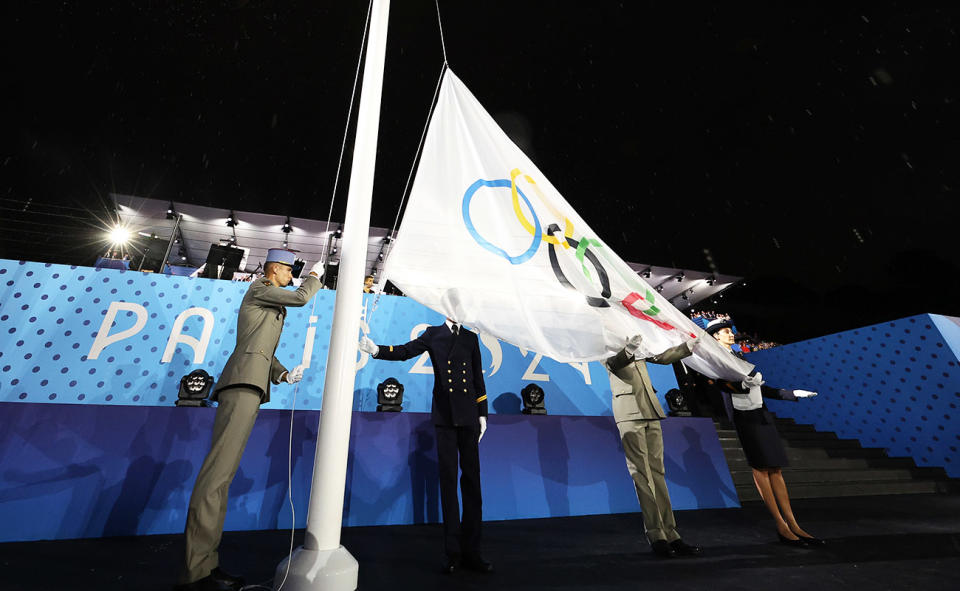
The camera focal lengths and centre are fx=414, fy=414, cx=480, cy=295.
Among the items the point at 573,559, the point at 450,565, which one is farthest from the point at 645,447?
the point at 450,565

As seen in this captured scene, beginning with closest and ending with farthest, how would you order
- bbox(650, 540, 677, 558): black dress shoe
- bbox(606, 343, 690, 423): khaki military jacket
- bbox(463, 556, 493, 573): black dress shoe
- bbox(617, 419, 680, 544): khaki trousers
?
bbox(463, 556, 493, 573): black dress shoe < bbox(650, 540, 677, 558): black dress shoe < bbox(617, 419, 680, 544): khaki trousers < bbox(606, 343, 690, 423): khaki military jacket

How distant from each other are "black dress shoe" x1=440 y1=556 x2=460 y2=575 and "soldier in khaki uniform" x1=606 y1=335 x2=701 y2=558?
1.43 m

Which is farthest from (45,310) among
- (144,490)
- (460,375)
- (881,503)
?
(881,503)

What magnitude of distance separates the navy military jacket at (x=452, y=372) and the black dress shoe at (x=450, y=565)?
0.81 meters

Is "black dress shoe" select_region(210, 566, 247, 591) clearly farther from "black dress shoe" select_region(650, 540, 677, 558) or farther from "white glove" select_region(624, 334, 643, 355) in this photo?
"black dress shoe" select_region(650, 540, 677, 558)

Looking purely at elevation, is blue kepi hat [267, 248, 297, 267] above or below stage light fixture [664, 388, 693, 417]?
above

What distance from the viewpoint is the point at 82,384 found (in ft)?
15.9

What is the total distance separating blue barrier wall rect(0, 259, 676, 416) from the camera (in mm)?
4848

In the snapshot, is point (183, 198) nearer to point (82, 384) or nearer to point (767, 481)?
point (82, 384)

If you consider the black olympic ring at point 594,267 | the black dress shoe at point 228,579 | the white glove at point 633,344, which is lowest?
the black dress shoe at point 228,579

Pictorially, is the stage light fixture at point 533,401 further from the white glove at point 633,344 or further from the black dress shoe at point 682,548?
the white glove at point 633,344

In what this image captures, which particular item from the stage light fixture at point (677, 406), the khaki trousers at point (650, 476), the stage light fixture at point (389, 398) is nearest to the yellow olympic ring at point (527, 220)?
the khaki trousers at point (650, 476)

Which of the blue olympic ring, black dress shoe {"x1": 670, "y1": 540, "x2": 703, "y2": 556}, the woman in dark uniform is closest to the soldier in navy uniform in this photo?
the blue olympic ring

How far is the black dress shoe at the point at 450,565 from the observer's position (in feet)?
8.41
